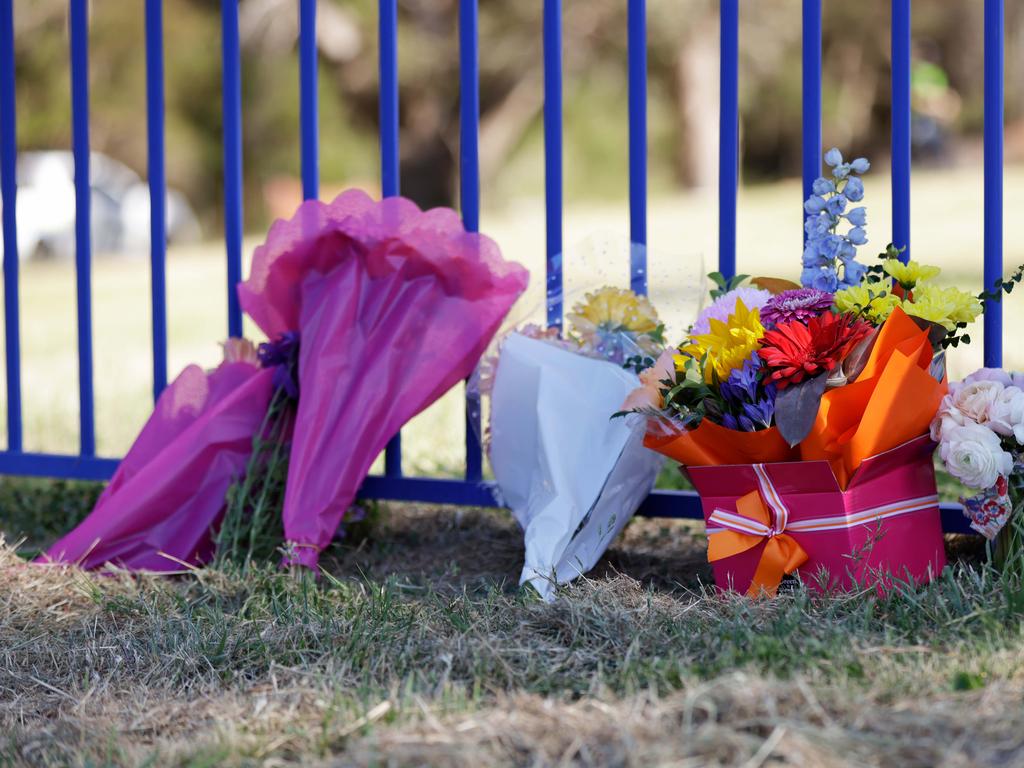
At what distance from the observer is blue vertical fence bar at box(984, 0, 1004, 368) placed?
2414mm

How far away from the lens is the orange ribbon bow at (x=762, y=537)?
211 centimetres

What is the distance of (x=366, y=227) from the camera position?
272 cm

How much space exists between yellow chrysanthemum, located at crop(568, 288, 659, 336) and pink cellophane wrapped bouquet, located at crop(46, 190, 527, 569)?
6.9 inches

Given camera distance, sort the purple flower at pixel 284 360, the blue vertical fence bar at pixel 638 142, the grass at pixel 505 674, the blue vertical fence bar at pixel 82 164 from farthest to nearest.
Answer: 1. the blue vertical fence bar at pixel 82 164
2. the purple flower at pixel 284 360
3. the blue vertical fence bar at pixel 638 142
4. the grass at pixel 505 674

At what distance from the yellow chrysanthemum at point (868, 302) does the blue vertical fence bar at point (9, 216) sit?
6.88 ft

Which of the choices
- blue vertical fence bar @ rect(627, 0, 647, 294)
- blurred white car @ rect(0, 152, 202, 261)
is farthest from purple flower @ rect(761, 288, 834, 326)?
blurred white car @ rect(0, 152, 202, 261)

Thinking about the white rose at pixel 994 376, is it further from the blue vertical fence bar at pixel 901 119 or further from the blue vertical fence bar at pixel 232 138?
the blue vertical fence bar at pixel 232 138

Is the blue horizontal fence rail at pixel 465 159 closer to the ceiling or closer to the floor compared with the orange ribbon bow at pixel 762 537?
closer to the ceiling

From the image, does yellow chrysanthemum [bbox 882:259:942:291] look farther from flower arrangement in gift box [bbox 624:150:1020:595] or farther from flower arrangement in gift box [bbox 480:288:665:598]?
flower arrangement in gift box [bbox 480:288:665:598]

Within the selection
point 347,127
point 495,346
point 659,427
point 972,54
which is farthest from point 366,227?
point 972,54

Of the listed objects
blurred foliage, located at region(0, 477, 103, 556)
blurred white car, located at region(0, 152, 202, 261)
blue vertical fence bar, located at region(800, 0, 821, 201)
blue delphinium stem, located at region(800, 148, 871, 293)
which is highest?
blurred white car, located at region(0, 152, 202, 261)

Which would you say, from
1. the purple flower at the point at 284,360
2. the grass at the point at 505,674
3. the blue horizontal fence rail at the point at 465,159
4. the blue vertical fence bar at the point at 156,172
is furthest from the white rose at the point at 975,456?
the blue vertical fence bar at the point at 156,172

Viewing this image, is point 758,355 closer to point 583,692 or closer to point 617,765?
point 583,692

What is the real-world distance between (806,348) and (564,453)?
58cm
